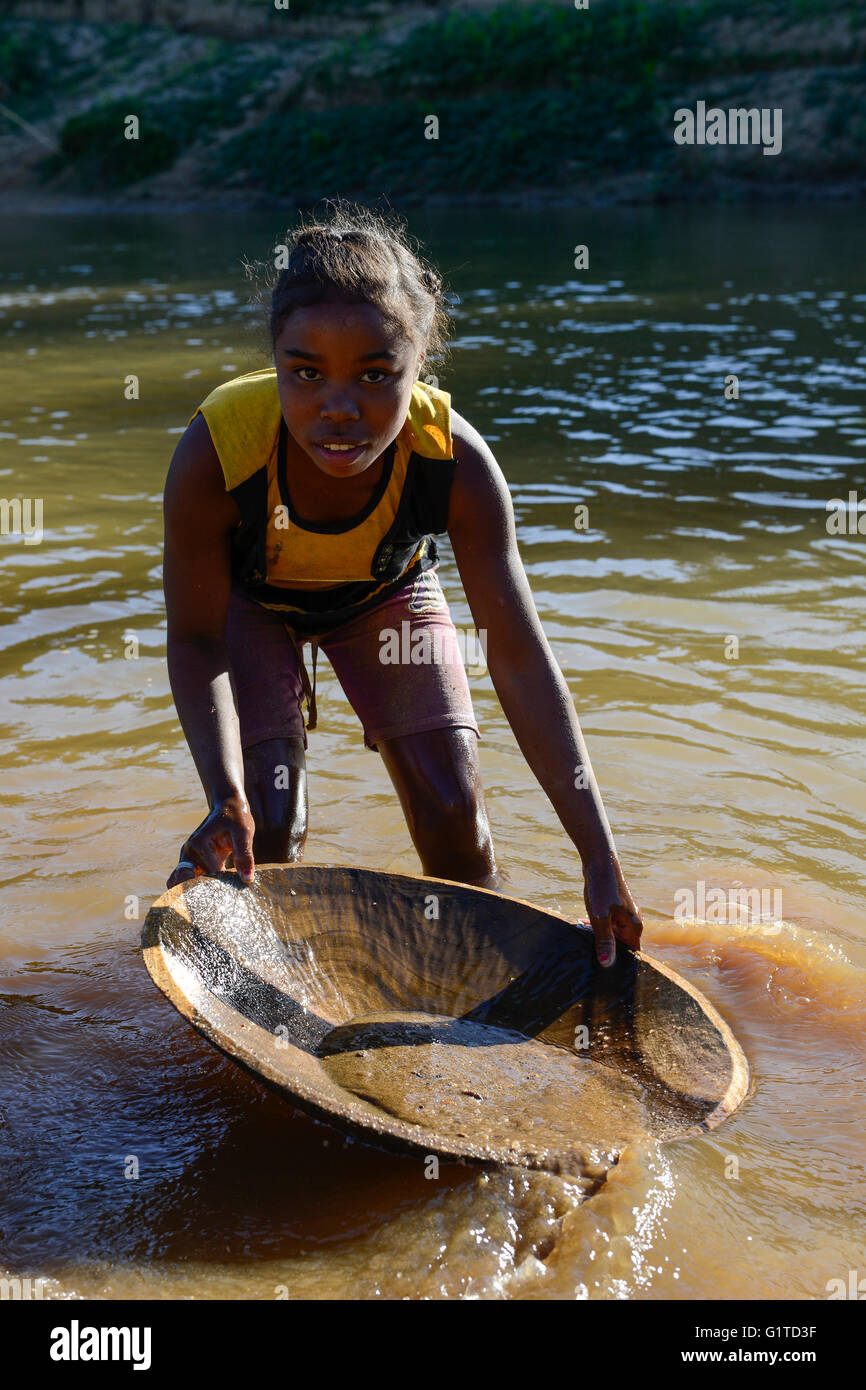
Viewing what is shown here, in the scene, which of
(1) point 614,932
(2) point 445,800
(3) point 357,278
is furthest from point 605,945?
(3) point 357,278

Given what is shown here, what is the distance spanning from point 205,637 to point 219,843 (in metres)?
0.44

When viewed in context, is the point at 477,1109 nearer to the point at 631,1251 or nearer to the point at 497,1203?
the point at 497,1203

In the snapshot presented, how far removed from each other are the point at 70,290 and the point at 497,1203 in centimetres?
1493

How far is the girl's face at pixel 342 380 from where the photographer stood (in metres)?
2.47

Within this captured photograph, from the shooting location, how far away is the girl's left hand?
2.59m

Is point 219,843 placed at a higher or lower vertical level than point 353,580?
lower

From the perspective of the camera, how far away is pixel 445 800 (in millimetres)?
2967

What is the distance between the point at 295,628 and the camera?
3.09m

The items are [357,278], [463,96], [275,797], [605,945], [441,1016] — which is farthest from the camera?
[463,96]

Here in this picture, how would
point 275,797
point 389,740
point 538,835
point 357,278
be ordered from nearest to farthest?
point 357,278, point 275,797, point 389,740, point 538,835

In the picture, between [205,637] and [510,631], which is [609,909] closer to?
[510,631]

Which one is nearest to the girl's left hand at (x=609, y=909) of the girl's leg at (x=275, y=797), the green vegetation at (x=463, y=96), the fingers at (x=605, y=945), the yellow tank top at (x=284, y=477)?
the fingers at (x=605, y=945)

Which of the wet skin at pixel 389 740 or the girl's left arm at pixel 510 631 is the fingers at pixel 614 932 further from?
the girl's left arm at pixel 510 631

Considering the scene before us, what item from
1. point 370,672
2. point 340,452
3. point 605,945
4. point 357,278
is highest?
point 357,278
